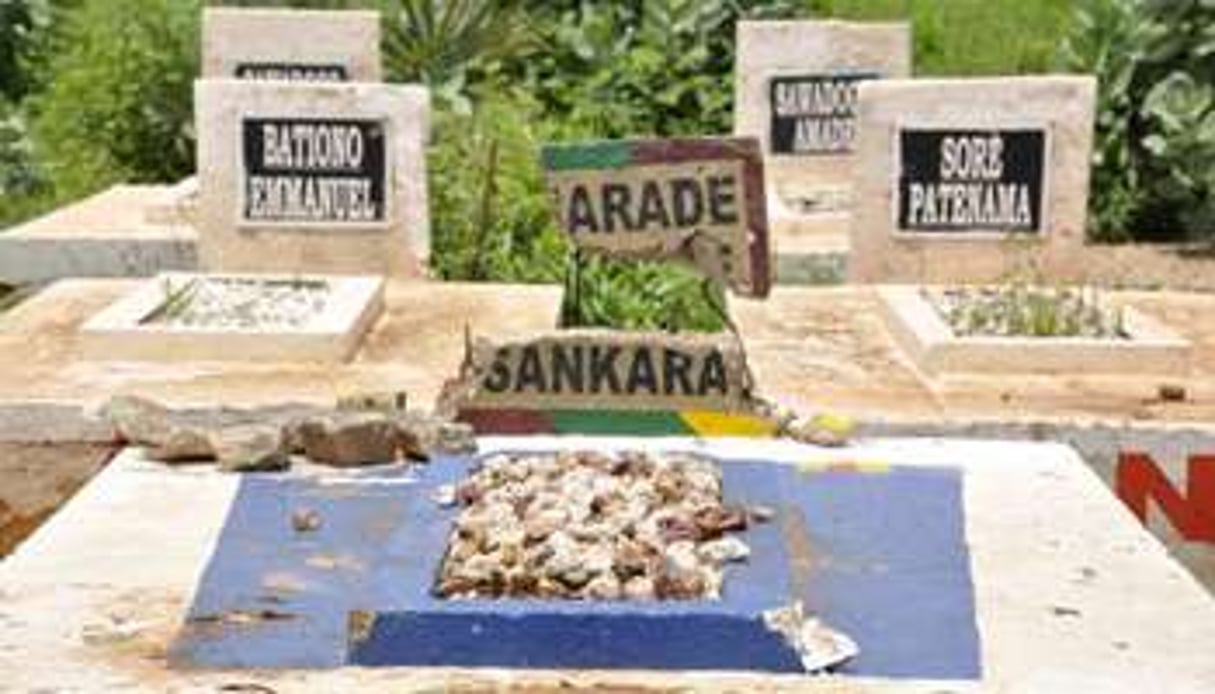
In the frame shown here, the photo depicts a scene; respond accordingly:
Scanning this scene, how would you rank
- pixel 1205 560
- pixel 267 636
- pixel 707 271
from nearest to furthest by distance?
1. pixel 267 636
2. pixel 1205 560
3. pixel 707 271

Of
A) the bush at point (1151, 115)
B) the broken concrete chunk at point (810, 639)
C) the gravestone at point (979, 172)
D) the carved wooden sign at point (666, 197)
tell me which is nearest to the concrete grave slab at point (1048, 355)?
the carved wooden sign at point (666, 197)

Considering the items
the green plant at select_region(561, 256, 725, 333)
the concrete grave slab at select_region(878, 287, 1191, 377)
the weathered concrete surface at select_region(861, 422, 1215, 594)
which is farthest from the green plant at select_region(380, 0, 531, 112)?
the weathered concrete surface at select_region(861, 422, 1215, 594)

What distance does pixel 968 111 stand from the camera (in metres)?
8.70

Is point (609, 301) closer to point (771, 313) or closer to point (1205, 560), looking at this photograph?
point (771, 313)

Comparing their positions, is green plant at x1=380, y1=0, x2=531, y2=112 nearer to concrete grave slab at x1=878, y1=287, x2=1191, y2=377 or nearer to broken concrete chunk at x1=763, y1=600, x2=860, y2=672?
concrete grave slab at x1=878, y1=287, x2=1191, y2=377

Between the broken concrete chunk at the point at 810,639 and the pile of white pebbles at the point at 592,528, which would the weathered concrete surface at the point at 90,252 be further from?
the broken concrete chunk at the point at 810,639

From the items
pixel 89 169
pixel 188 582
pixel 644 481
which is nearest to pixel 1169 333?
pixel 644 481

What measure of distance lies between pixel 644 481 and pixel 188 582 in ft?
2.62

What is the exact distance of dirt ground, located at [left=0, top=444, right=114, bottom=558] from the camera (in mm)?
6680

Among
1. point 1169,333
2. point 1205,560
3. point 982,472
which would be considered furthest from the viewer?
point 1169,333

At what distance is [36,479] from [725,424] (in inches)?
74.3

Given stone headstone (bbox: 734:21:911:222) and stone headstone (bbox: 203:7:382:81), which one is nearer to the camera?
stone headstone (bbox: 203:7:382:81)

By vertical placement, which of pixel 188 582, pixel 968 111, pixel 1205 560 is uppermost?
pixel 968 111

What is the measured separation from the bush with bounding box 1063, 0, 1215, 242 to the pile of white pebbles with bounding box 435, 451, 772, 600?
8104 mm
